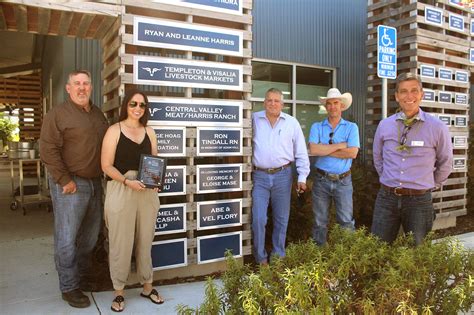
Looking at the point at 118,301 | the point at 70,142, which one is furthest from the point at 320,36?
the point at 118,301

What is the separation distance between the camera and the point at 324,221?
466 centimetres

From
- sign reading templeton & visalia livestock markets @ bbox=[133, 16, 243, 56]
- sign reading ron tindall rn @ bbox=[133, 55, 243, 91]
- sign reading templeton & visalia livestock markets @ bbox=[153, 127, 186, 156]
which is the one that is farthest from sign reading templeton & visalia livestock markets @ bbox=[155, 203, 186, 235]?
sign reading templeton & visalia livestock markets @ bbox=[133, 16, 243, 56]

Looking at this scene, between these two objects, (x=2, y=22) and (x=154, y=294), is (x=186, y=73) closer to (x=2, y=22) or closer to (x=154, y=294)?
(x=2, y=22)

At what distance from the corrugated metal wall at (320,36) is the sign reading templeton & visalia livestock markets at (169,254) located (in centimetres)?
473

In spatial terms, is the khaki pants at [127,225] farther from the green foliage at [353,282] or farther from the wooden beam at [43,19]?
the wooden beam at [43,19]

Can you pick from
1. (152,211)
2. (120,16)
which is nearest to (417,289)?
(152,211)

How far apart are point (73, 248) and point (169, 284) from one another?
3.80 ft

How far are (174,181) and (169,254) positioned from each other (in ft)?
2.58

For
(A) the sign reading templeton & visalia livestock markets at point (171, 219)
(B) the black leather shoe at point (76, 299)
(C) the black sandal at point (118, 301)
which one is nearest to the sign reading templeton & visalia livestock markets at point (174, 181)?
(A) the sign reading templeton & visalia livestock markets at point (171, 219)

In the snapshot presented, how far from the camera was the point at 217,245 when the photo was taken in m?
4.70

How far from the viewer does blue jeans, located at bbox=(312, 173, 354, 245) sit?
4555 millimetres

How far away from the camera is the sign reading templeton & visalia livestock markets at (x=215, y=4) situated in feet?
14.3

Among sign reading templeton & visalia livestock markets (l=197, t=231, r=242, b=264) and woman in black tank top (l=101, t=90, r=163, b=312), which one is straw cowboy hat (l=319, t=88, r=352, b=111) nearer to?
sign reading templeton & visalia livestock markets (l=197, t=231, r=242, b=264)

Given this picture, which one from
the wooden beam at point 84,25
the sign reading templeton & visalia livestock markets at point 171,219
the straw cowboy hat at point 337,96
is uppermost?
the wooden beam at point 84,25
